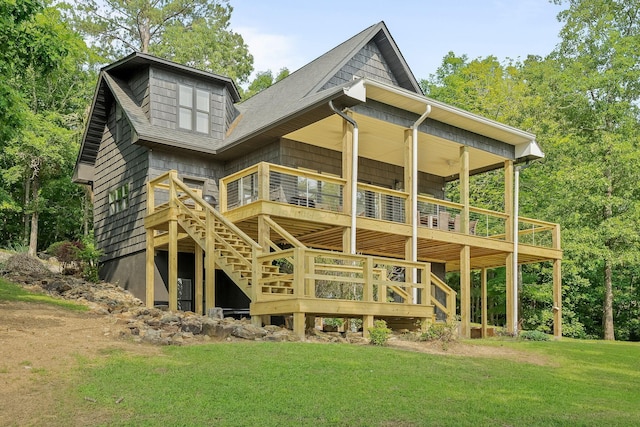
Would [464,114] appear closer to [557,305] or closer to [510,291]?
[510,291]

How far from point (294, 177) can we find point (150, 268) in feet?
15.5

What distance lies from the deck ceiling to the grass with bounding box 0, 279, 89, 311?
723cm

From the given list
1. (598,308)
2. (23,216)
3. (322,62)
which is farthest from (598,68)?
(23,216)

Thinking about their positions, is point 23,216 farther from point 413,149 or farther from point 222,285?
A: point 413,149

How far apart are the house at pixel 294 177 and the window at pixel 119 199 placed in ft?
0.22

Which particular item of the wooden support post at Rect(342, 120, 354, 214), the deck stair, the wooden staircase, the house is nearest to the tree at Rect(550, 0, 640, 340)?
the house

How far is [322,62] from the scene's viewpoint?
22188 mm

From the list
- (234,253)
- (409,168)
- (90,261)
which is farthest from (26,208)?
(409,168)

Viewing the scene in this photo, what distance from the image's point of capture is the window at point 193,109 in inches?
834

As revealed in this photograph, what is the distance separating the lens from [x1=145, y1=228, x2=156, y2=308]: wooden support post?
18.8 m

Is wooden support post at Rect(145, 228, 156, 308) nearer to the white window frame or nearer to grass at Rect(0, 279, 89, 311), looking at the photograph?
grass at Rect(0, 279, 89, 311)

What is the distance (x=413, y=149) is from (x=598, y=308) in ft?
66.5

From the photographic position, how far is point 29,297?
17.0 metres

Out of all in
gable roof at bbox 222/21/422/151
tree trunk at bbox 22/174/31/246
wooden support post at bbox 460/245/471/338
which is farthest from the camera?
tree trunk at bbox 22/174/31/246
